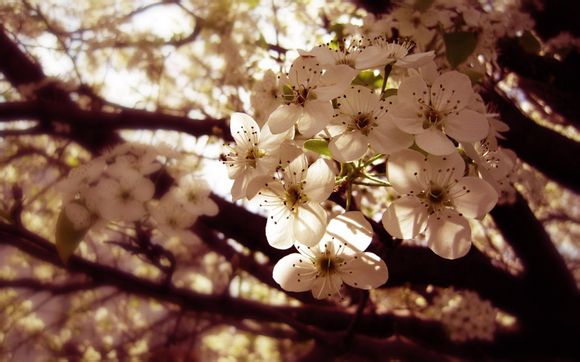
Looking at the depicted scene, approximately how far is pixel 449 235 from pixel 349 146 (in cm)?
22

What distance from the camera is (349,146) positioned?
71 cm

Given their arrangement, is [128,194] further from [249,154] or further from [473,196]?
[473,196]

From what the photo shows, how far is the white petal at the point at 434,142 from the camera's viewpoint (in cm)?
67

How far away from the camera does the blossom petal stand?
0.71 meters

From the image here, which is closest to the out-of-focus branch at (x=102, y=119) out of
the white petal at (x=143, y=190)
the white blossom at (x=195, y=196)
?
the white blossom at (x=195, y=196)

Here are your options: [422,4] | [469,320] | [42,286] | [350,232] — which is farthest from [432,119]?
[42,286]

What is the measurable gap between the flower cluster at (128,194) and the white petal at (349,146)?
24.0 inches

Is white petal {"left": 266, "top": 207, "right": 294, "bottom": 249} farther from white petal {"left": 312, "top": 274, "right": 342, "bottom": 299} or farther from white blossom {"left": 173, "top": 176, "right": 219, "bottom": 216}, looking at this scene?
white blossom {"left": 173, "top": 176, "right": 219, "bottom": 216}

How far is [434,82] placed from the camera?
0.79 meters

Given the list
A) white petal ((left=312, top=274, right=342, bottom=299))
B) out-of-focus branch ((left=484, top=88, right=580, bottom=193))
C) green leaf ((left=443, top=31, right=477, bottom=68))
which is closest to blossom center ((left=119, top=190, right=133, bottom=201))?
white petal ((left=312, top=274, right=342, bottom=299))

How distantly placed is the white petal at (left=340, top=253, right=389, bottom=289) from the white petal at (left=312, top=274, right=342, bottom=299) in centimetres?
2

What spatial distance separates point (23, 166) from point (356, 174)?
2441 mm

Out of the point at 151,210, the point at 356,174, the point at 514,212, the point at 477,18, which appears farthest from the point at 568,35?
the point at 151,210

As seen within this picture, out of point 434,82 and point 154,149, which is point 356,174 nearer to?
point 434,82
